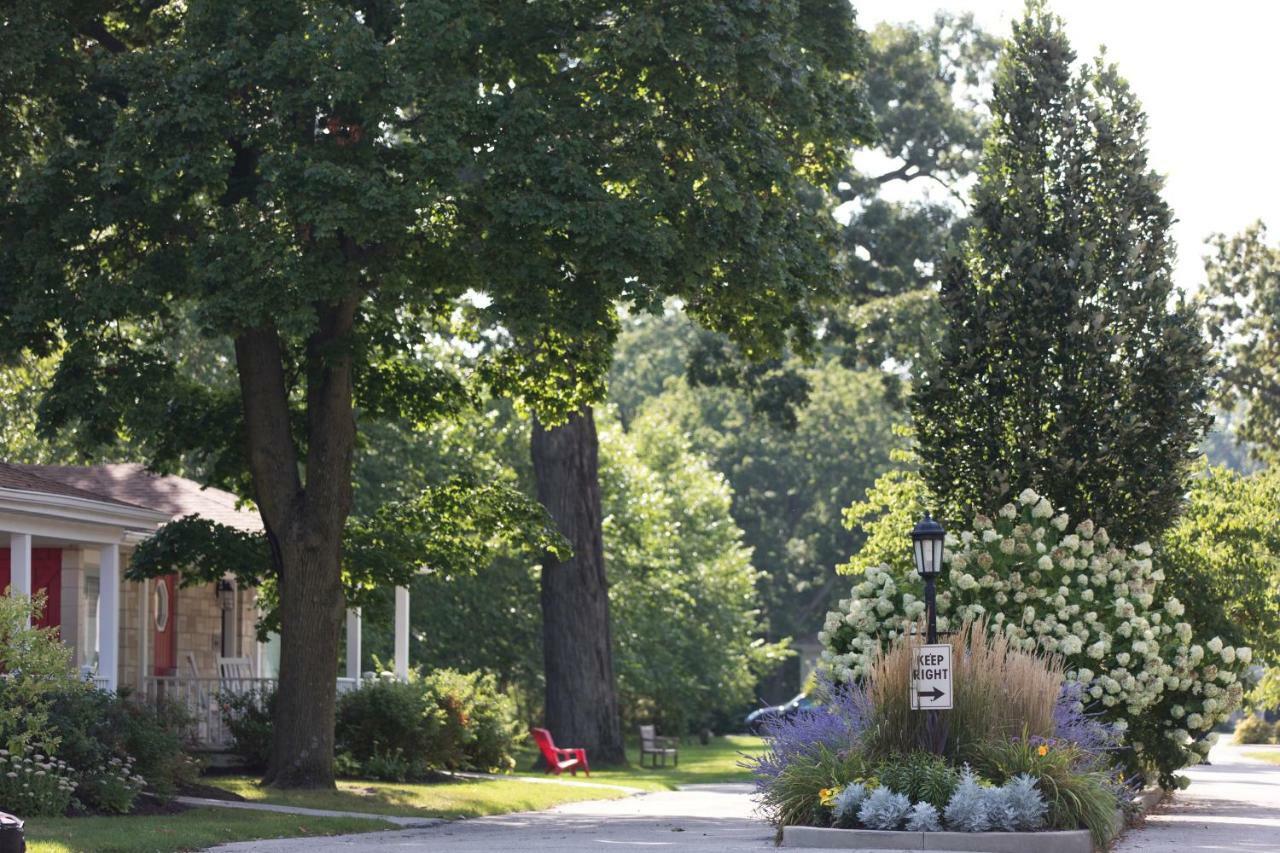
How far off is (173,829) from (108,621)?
24.1 ft

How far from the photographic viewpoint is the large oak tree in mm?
19078

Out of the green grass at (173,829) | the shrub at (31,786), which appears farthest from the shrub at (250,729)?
the shrub at (31,786)

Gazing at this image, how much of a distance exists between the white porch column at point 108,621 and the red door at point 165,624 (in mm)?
4824

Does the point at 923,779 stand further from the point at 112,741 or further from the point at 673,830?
the point at 112,741

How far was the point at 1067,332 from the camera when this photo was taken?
836 inches

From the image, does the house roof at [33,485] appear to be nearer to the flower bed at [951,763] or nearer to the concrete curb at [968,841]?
the flower bed at [951,763]

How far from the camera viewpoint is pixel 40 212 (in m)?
20.6

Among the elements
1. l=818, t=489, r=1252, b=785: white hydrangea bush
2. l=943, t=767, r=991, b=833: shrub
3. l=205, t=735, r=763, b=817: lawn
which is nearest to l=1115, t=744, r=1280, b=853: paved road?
l=818, t=489, r=1252, b=785: white hydrangea bush

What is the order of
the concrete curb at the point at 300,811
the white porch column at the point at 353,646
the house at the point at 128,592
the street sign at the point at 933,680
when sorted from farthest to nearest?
the white porch column at the point at 353,646 → the house at the point at 128,592 → the concrete curb at the point at 300,811 → the street sign at the point at 933,680

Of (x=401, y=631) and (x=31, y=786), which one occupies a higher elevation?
(x=401, y=631)

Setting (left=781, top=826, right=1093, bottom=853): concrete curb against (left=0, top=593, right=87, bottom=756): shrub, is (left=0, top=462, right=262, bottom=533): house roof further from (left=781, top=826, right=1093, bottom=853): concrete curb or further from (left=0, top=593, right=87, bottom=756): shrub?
(left=781, top=826, right=1093, bottom=853): concrete curb

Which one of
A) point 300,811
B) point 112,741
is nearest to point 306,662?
point 300,811

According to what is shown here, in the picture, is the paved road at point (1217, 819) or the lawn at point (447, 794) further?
the lawn at point (447, 794)

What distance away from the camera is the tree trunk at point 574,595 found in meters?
32.2
